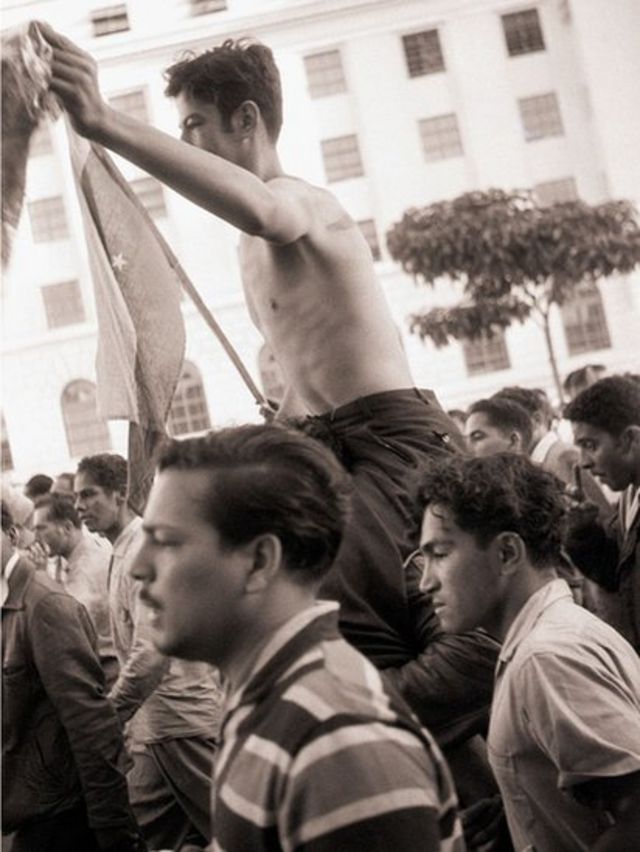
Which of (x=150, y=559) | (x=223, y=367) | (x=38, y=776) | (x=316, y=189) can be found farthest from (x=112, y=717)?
(x=223, y=367)

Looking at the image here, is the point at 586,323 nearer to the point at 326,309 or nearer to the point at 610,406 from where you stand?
the point at 610,406

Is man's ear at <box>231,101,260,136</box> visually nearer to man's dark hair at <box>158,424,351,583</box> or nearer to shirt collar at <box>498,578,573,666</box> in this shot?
shirt collar at <box>498,578,573,666</box>

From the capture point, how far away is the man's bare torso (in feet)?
8.16

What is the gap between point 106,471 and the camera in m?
4.66

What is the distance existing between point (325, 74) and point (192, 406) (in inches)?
284

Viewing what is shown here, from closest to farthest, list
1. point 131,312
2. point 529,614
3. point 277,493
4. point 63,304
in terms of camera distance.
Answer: point 277,493 < point 529,614 < point 131,312 < point 63,304

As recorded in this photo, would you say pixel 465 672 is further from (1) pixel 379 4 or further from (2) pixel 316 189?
(1) pixel 379 4

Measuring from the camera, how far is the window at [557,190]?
31.3m

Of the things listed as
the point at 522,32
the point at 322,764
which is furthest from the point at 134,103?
the point at 322,764

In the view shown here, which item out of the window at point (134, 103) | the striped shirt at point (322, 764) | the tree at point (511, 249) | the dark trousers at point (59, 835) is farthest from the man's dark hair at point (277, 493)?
the tree at point (511, 249)

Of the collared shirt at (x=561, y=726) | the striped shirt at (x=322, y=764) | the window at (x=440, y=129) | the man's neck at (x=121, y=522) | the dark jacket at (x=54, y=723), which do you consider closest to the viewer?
the striped shirt at (x=322, y=764)

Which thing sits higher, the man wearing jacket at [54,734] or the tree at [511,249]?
the tree at [511,249]

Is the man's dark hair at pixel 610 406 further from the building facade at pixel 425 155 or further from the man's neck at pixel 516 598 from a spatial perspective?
the building facade at pixel 425 155

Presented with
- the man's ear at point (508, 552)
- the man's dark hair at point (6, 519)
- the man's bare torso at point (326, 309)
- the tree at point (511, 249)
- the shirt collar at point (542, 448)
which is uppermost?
the tree at point (511, 249)
